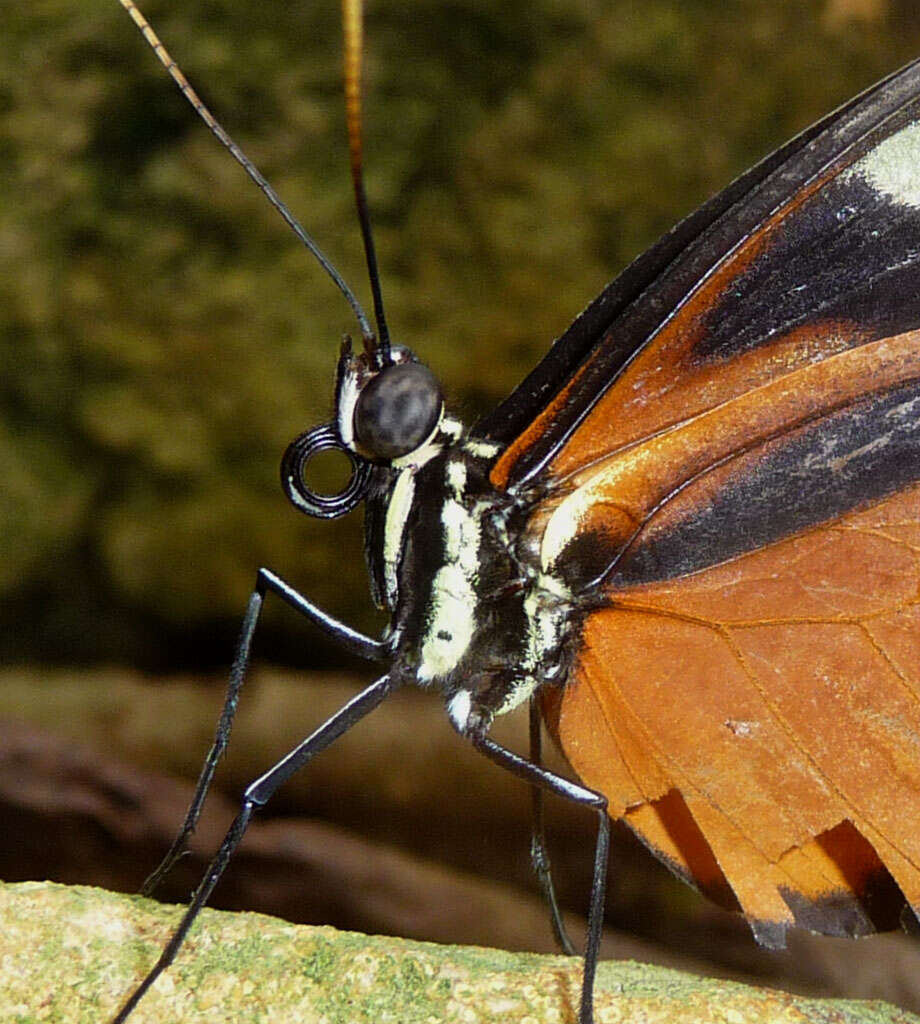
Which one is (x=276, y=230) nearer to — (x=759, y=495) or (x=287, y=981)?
(x=759, y=495)

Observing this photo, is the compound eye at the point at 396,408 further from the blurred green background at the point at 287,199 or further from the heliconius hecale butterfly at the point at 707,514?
the blurred green background at the point at 287,199

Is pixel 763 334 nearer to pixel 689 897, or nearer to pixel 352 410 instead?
pixel 352 410

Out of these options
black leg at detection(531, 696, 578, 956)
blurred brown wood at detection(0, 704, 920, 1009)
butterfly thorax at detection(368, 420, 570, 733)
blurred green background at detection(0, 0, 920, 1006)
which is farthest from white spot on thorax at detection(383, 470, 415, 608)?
blurred green background at detection(0, 0, 920, 1006)

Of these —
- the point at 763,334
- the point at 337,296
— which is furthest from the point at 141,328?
the point at 763,334

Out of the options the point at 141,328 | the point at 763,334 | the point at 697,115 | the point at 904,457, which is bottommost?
the point at 904,457

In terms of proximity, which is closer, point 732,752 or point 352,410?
point 352,410

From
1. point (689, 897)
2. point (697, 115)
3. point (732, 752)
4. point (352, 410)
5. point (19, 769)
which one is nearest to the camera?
point (352, 410)
